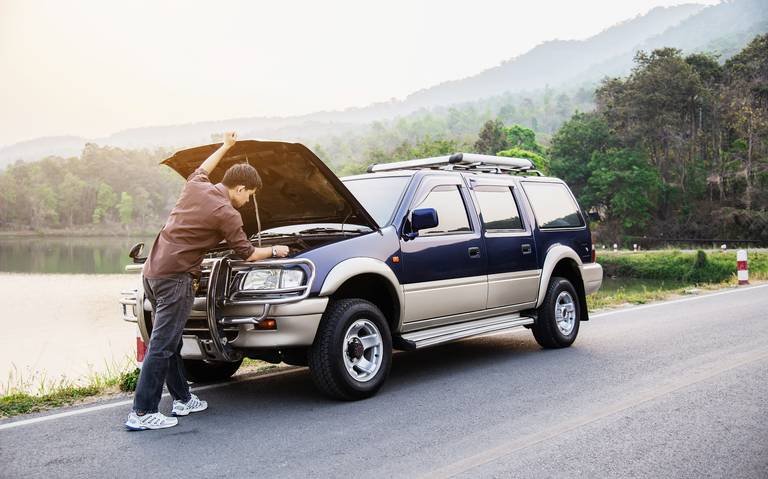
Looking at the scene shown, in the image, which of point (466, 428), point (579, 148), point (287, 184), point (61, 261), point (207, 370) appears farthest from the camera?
point (61, 261)

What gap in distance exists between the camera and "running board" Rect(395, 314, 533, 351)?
21.4 ft

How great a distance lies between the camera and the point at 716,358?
7.45 meters

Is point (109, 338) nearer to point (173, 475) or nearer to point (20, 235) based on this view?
point (173, 475)

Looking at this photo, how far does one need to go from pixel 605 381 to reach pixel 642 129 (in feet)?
217

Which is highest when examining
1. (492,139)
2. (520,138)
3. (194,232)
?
(492,139)

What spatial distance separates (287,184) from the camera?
6570 millimetres

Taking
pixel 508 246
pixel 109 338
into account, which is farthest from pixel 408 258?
pixel 109 338

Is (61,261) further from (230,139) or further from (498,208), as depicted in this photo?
(230,139)

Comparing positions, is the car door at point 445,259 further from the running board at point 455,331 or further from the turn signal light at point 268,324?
the turn signal light at point 268,324

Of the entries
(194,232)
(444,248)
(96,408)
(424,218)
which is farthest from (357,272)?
(96,408)

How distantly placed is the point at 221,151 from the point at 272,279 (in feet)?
3.69

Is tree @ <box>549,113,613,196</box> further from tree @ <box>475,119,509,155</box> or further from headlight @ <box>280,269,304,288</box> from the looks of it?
headlight @ <box>280,269,304,288</box>

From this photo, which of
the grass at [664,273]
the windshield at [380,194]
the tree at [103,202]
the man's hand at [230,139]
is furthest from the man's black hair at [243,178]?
the tree at [103,202]

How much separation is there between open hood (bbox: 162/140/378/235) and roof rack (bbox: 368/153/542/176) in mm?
1258
